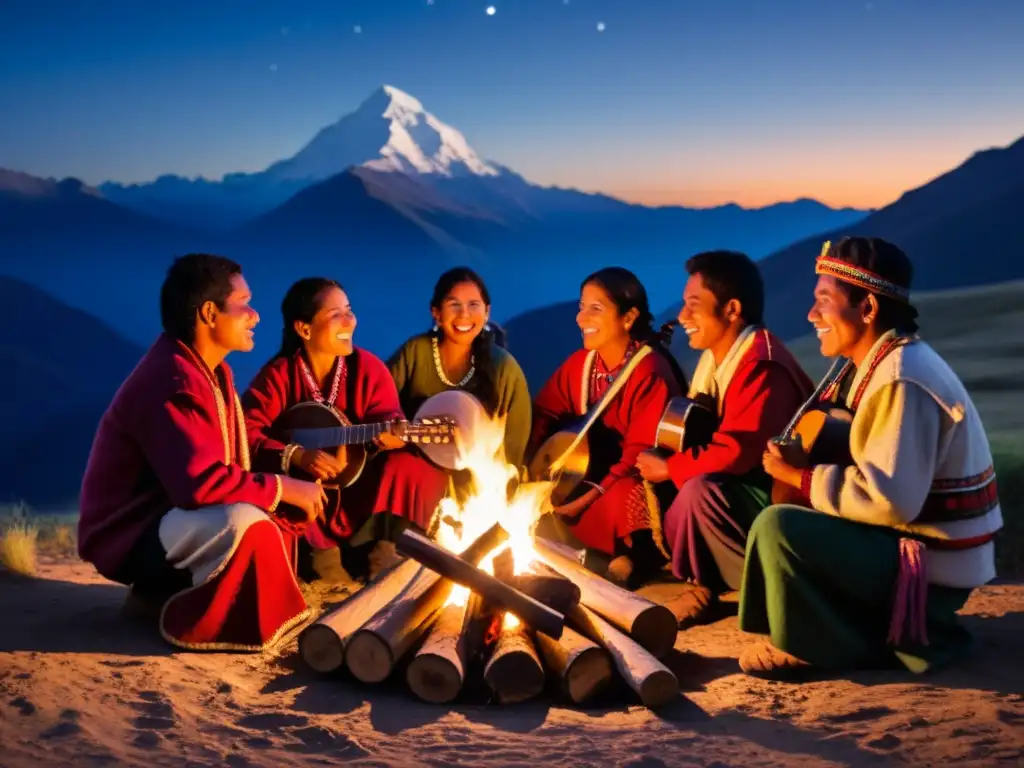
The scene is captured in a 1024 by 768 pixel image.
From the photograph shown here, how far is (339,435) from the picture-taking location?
19.8 feet

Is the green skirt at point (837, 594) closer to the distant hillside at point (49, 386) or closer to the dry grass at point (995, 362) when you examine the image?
the dry grass at point (995, 362)

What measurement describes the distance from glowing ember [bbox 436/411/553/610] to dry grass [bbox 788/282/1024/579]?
3820 mm

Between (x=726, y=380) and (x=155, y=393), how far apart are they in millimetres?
2992

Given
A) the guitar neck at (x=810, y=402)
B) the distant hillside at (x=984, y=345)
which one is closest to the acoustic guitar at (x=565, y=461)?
the guitar neck at (x=810, y=402)

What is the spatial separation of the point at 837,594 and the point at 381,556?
9.48 feet

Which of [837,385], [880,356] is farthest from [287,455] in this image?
→ [880,356]

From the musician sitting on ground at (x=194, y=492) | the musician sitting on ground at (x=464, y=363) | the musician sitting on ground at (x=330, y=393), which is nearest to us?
the musician sitting on ground at (x=194, y=492)

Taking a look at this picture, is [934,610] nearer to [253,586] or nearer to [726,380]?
[726,380]

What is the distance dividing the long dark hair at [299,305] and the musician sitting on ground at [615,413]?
5.17ft

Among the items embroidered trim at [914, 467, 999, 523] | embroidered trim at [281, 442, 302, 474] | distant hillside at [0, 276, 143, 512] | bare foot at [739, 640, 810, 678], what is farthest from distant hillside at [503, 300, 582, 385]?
embroidered trim at [914, 467, 999, 523]

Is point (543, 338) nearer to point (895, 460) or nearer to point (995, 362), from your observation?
point (995, 362)

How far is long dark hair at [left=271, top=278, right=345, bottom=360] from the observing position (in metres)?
6.33

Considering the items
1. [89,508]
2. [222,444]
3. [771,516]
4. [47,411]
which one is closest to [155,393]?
[222,444]

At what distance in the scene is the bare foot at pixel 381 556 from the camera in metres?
6.42
